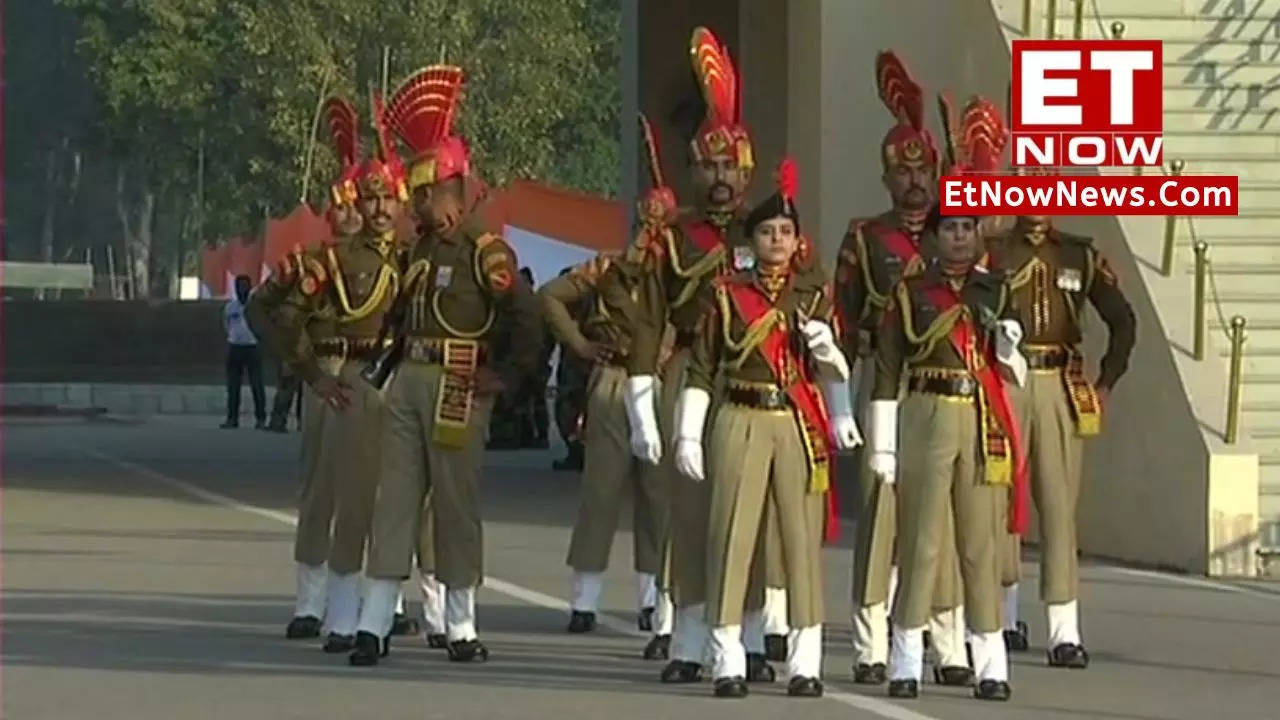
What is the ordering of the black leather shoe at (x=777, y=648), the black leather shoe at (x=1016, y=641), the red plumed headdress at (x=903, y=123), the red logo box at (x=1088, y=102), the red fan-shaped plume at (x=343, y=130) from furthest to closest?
the red logo box at (x=1088, y=102) → the red fan-shaped plume at (x=343, y=130) → the black leather shoe at (x=1016, y=641) → the black leather shoe at (x=777, y=648) → the red plumed headdress at (x=903, y=123)

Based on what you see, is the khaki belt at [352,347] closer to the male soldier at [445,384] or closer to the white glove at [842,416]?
the male soldier at [445,384]

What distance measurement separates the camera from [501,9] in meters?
61.8

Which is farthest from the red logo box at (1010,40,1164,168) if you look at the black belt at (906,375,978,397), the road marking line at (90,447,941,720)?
the black belt at (906,375,978,397)

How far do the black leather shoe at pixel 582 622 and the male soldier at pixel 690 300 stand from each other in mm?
1878

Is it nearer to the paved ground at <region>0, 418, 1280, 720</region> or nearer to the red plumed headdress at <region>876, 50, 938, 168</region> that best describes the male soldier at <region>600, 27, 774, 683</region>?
the paved ground at <region>0, 418, 1280, 720</region>

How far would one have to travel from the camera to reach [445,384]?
Result: 43.5 feet

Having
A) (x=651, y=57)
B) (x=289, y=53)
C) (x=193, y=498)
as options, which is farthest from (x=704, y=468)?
(x=289, y=53)

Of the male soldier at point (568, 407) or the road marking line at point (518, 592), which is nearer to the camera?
the road marking line at point (518, 592)

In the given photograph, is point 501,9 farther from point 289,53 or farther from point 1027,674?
point 1027,674

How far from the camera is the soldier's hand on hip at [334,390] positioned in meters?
13.9

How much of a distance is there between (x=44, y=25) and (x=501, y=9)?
26503 millimetres

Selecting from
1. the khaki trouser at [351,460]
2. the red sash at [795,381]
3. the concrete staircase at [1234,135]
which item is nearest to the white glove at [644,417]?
the red sash at [795,381]

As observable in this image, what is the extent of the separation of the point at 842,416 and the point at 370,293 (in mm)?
2712

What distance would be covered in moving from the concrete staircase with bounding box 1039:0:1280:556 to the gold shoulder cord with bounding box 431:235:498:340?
727 cm
